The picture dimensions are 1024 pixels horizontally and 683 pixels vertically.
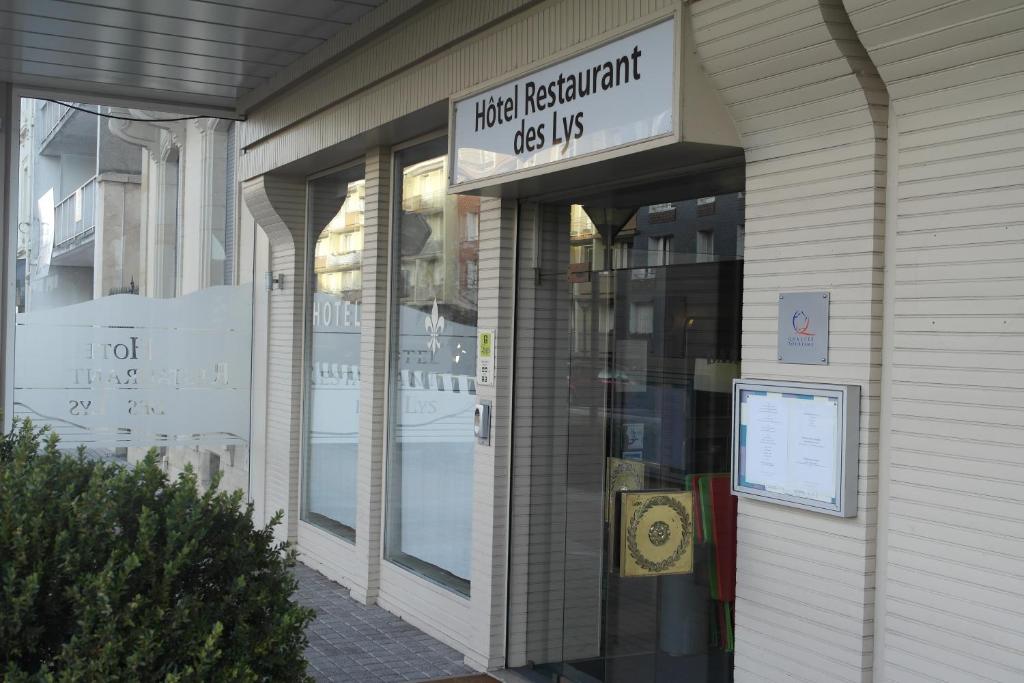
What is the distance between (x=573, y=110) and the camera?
5.25 meters

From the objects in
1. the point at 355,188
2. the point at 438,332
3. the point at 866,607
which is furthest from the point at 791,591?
the point at 355,188

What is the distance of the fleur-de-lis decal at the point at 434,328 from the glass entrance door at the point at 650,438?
1.42m

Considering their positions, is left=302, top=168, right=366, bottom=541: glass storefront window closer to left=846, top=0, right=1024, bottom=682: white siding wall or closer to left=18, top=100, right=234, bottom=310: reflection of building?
left=18, top=100, right=234, bottom=310: reflection of building

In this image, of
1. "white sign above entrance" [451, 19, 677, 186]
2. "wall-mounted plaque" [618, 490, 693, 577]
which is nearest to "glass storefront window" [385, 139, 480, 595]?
"white sign above entrance" [451, 19, 677, 186]

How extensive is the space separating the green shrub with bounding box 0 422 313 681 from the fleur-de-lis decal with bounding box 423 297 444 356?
363cm

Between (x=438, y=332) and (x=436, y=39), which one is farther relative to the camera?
(x=438, y=332)

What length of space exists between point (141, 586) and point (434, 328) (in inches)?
166

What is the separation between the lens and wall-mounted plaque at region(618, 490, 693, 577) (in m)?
5.16

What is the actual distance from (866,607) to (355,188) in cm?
625

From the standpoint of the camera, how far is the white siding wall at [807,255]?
4.06 m

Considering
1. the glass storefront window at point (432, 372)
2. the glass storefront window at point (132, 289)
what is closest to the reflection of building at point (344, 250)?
the glass storefront window at point (432, 372)

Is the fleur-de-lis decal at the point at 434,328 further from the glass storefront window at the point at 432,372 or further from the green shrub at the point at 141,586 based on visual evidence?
the green shrub at the point at 141,586

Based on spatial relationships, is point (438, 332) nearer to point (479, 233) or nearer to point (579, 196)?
point (479, 233)

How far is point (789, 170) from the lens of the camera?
174 inches
